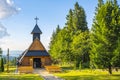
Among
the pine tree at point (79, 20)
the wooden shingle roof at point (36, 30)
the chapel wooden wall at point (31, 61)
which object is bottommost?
the chapel wooden wall at point (31, 61)

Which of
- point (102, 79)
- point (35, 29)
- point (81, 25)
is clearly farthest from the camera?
point (81, 25)

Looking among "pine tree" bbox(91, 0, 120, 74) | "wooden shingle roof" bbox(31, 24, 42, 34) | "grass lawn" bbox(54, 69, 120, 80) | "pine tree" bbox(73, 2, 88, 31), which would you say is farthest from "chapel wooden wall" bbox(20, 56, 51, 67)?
"pine tree" bbox(91, 0, 120, 74)

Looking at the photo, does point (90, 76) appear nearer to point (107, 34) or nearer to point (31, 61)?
point (107, 34)

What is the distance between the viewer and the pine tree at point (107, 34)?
4041cm

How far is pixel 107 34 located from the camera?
4056cm

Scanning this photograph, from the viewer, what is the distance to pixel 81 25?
74.3 meters

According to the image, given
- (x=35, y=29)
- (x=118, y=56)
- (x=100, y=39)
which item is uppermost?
(x=35, y=29)

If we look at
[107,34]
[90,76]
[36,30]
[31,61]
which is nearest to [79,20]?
[36,30]

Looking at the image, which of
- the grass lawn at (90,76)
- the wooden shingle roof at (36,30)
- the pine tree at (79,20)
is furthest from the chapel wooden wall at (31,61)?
the grass lawn at (90,76)

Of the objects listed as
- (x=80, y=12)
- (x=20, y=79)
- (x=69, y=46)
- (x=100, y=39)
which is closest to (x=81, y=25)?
(x=80, y=12)

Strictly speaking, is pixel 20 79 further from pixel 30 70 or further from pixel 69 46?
pixel 69 46

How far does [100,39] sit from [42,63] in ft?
83.5

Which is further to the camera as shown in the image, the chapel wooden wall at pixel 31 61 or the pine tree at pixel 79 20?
the pine tree at pixel 79 20

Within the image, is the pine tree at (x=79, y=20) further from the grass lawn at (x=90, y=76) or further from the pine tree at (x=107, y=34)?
the pine tree at (x=107, y=34)
